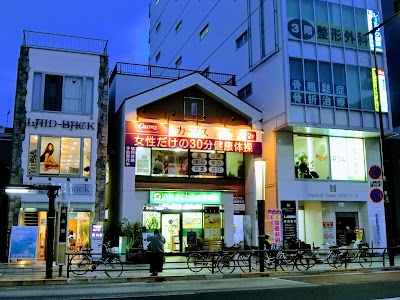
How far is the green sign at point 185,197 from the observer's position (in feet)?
81.0

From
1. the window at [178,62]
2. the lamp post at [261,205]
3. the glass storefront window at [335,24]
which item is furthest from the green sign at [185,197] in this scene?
the window at [178,62]

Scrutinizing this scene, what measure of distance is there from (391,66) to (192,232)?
57.9 ft

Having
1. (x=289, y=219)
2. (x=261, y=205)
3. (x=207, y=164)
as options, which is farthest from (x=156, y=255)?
(x=207, y=164)

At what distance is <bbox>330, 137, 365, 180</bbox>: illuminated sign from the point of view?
27125 millimetres

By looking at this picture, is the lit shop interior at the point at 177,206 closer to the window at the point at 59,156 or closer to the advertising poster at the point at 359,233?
the window at the point at 59,156

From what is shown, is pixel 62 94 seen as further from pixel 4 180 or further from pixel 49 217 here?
pixel 49 217

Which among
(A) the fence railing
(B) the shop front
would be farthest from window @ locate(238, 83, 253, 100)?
(A) the fence railing

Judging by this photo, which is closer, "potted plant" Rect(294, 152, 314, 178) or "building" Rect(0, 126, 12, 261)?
"building" Rect(0, 126, 12, 261)

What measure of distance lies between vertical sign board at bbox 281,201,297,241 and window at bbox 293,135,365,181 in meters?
1.92

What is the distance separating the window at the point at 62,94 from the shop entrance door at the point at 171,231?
24.4 ft

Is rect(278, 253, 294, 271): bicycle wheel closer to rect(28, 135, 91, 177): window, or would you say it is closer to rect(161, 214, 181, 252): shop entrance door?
rect(161, 214, 181, 252): shop entrance door

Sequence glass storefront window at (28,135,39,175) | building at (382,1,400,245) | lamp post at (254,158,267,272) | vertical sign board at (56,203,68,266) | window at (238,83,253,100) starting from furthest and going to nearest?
1. window at (238,83,253,100)
2. building at (382,1,400,245)
3. glass storefront window at (28,135,39,175)
4. vertical sign board at (56,203,68,266)
5. lamp post at (254,158,267,272)

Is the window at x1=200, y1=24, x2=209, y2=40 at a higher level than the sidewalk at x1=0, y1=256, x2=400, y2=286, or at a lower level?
higher

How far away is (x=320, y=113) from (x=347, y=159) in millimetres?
3805
